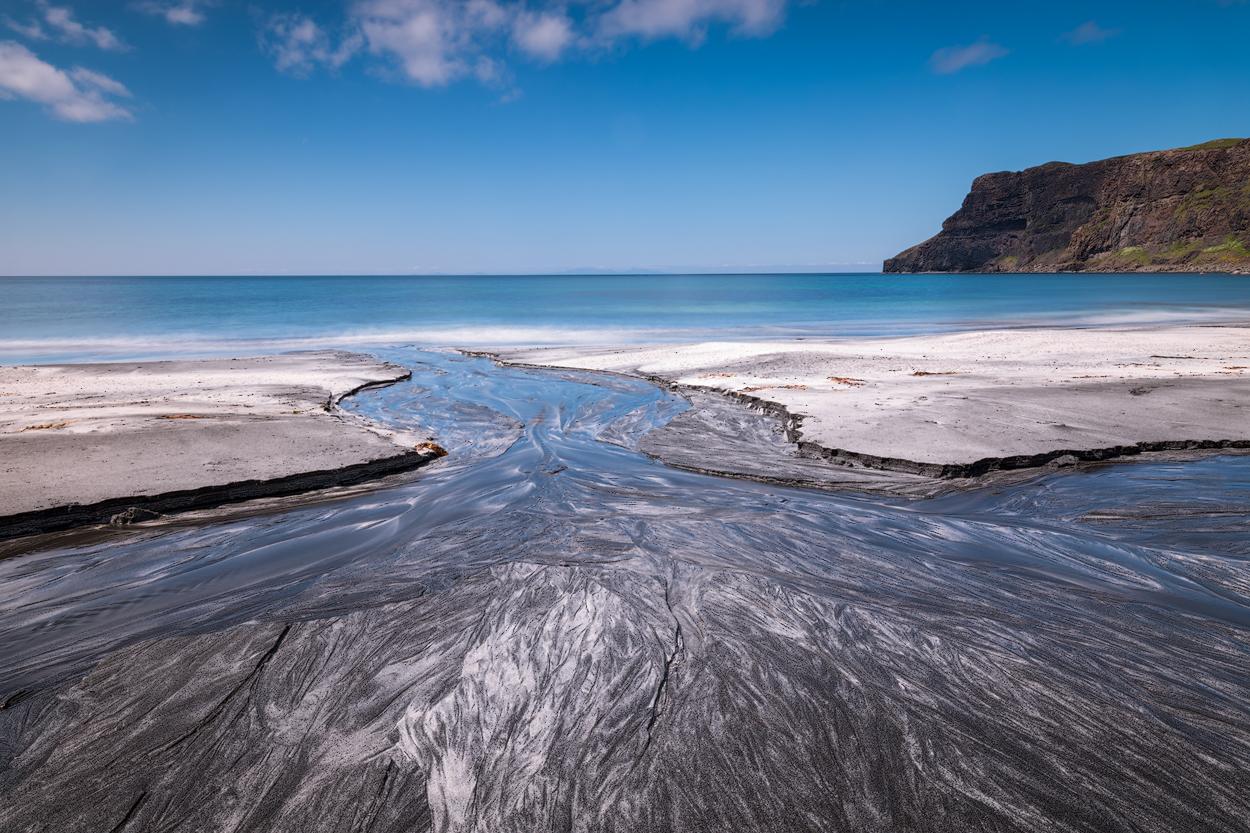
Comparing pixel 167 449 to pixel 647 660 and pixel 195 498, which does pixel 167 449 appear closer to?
pixel 195 498

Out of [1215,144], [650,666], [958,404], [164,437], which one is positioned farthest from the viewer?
[1215,144]

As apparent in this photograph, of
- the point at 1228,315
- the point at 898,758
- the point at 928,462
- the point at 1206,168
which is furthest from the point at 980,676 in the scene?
the point at 1206,168

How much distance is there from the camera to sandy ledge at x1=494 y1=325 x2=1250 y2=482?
7781mm

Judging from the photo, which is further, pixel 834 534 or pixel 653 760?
pixel 834 534

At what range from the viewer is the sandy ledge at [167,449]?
246 inches

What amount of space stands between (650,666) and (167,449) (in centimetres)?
749

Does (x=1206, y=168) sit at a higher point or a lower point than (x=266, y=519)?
higher

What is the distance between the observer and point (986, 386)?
1177 cm

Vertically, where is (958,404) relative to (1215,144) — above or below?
below

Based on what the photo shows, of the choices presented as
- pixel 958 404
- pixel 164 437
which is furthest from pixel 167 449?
pixel 958 404

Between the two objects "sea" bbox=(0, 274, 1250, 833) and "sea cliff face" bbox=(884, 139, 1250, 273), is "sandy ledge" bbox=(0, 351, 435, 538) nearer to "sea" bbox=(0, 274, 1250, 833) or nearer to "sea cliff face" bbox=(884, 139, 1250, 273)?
"sea" bbox=(0, 274, 1250, 833)

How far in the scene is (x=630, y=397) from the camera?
13312 mm

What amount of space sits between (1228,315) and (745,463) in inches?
1504

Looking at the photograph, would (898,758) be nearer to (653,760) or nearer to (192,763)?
(653,760)
